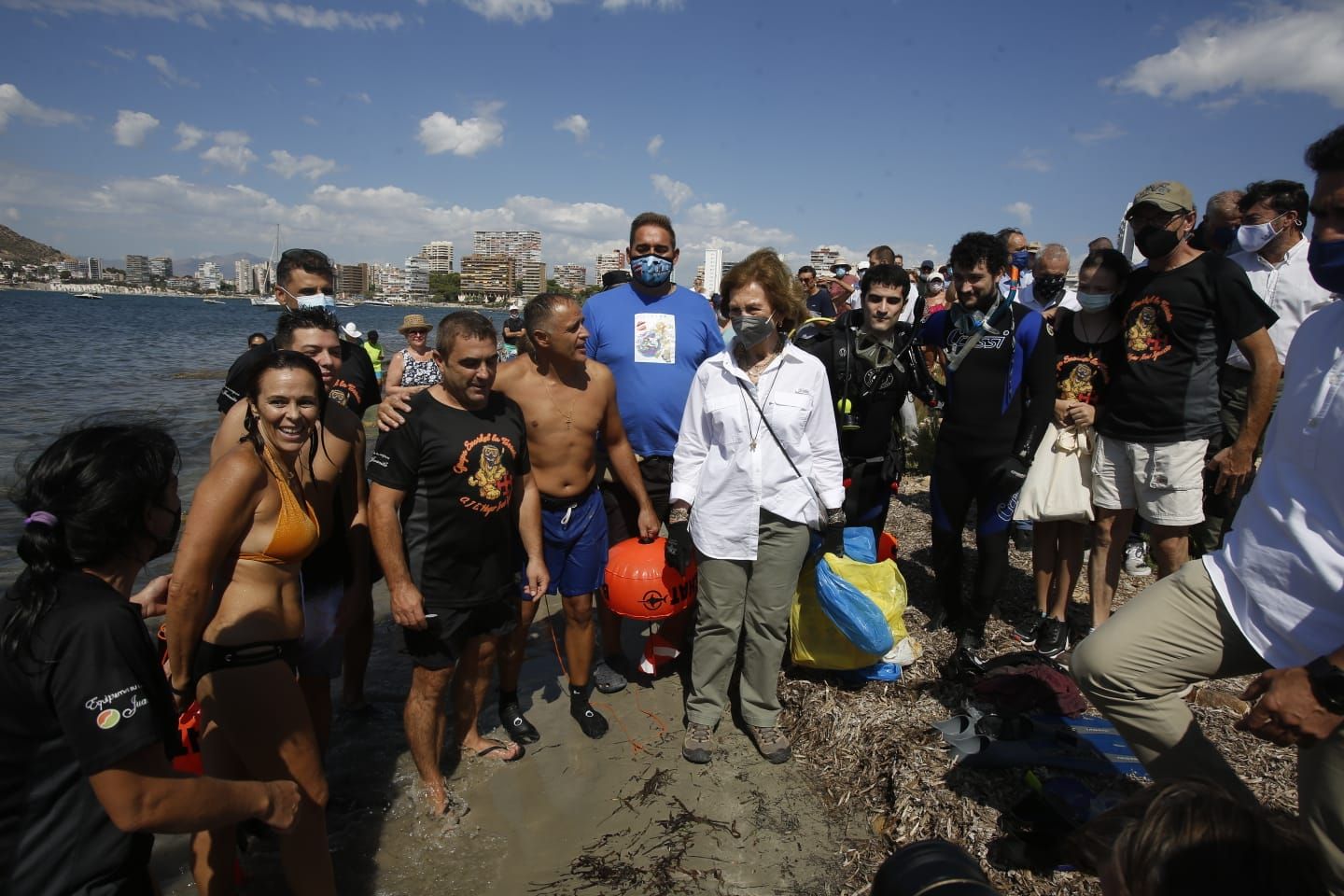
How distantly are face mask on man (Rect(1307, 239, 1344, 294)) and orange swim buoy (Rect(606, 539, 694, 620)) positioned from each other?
2895 millimetres

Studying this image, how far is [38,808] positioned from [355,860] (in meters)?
1.79

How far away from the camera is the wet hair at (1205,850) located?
118 centimetres

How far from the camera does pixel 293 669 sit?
8.85 feet

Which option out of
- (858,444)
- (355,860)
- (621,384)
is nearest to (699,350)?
(621,384)

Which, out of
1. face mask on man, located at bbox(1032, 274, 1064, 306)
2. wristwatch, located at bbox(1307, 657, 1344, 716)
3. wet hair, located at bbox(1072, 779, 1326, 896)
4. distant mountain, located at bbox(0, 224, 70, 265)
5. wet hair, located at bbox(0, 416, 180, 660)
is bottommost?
wet hair, located at bbox(1072, 779, 1326, 896)

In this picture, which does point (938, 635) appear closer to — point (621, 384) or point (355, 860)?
point (621, 384)

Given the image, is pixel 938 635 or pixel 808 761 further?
pixel 938 635

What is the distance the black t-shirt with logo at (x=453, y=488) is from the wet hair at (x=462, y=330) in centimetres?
23

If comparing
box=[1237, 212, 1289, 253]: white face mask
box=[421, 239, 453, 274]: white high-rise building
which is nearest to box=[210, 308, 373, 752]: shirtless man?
box=[1237, 212, 1289, 253]: white face mask

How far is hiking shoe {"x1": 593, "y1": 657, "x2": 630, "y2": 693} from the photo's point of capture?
432 cm

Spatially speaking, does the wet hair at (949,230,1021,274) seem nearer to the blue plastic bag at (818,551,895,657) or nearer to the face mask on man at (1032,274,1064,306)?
the face mask on man at (1032,274,1064,306)

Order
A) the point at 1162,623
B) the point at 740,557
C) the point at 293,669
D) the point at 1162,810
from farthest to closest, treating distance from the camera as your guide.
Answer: the point at 740,557, the point at 293,669, the point at 1162,623, the point at 1162,810

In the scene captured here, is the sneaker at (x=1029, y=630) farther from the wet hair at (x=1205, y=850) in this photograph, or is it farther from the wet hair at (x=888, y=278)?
the wet hair at (x=1205, y=850)

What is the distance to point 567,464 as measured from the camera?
3.83m
